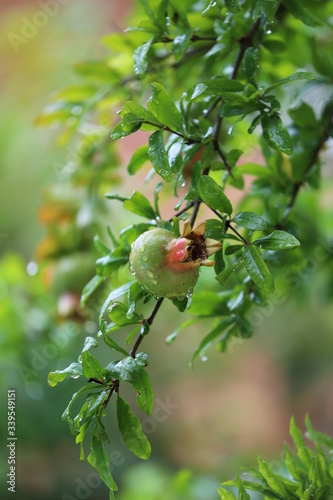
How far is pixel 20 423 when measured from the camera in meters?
0.93

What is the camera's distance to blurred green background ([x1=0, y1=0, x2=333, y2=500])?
37.2 inches

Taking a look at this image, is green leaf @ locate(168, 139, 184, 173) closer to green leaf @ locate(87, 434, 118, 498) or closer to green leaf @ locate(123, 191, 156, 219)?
green leaf @ locate(123, 191, 156, 219)

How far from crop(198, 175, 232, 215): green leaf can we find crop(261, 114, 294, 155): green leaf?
0.04 meters

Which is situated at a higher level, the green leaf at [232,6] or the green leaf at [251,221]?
the green leaf at [232,6]

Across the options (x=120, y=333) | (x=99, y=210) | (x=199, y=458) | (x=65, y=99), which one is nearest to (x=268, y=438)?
(x=199, y=458)

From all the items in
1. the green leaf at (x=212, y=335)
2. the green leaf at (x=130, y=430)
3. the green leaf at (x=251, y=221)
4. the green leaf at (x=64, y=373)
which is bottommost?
the green leaf at (x=212, y=335)

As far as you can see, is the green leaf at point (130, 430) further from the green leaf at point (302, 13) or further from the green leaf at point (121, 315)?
the green leaf at point (302, 13)

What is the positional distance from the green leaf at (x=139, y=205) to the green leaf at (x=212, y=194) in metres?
0.06

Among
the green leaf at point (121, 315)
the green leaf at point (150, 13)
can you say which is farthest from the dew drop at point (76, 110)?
the green leaf at point (121, 315)

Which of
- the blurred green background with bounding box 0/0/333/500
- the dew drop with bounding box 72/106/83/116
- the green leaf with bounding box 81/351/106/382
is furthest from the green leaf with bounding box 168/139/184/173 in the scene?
the blurred green background with bounding box 0/0/333/500

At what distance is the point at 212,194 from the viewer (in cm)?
31

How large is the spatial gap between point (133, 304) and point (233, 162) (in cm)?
11

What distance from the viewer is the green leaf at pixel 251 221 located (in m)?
0.31

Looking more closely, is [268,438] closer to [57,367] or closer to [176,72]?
[57,367]
